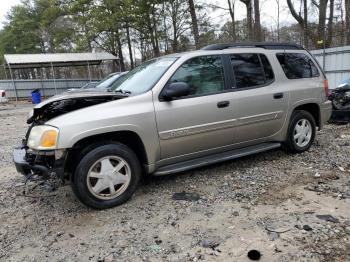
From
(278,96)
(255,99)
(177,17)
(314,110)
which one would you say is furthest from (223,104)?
(177,17)

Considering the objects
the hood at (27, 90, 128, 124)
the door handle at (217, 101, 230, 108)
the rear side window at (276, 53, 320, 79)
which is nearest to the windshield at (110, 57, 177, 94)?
the hood at (27, 90, 128, 124)

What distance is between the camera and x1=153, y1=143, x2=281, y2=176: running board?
448 centimetres

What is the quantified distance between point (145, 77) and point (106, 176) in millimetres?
1549

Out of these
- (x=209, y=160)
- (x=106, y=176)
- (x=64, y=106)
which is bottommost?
(x=209, y=160)

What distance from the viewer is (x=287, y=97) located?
18.1 ft

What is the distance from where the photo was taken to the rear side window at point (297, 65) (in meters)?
5.68

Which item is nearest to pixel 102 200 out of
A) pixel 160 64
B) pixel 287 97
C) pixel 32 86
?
pixel 160 64

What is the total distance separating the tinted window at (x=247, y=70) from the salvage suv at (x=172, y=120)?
0.05 ft

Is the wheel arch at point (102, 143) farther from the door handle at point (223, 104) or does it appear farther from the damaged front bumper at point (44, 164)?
the door handle at point (223, 104)

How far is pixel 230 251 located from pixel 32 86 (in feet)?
88.1

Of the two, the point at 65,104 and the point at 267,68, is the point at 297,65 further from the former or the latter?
the point at 65,104

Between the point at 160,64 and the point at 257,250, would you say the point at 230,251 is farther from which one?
the point at 160,64

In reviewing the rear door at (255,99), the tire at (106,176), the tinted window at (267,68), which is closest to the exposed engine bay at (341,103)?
the rear door at (255,99)

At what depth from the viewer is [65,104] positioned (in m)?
4.24
